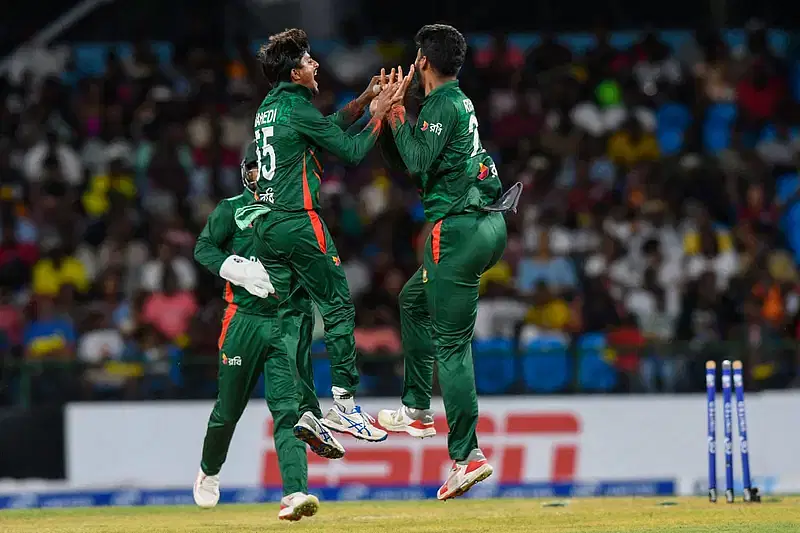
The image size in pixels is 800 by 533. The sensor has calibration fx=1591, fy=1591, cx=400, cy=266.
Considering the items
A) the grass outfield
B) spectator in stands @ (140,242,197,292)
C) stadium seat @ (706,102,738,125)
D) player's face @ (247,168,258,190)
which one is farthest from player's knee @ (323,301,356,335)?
stadium seat @ (706,102,738,125)

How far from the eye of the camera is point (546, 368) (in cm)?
1725

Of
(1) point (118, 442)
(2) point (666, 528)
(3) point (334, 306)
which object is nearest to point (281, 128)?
(3) point (334, 306)

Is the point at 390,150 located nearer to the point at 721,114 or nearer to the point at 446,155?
the point at 446,155

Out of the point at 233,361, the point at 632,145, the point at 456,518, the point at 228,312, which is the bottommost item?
the point at 456,518

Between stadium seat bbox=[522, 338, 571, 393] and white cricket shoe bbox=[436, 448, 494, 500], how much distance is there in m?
6.05

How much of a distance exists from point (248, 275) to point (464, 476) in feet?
7.77

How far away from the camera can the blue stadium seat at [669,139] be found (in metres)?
21.5

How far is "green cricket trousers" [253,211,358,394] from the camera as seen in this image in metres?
11.1

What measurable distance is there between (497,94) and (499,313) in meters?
4.50

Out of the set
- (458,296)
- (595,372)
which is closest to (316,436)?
(458,296)

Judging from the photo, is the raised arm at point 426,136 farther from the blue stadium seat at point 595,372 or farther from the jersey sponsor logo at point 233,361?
the blue stadium seat at point 595,372

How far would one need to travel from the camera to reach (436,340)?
11.2m

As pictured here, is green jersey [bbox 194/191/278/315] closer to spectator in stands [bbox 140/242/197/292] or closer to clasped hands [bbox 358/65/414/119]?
clasped hands [bbox 358/65/414/119]

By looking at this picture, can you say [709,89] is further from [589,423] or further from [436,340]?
[436,340]
